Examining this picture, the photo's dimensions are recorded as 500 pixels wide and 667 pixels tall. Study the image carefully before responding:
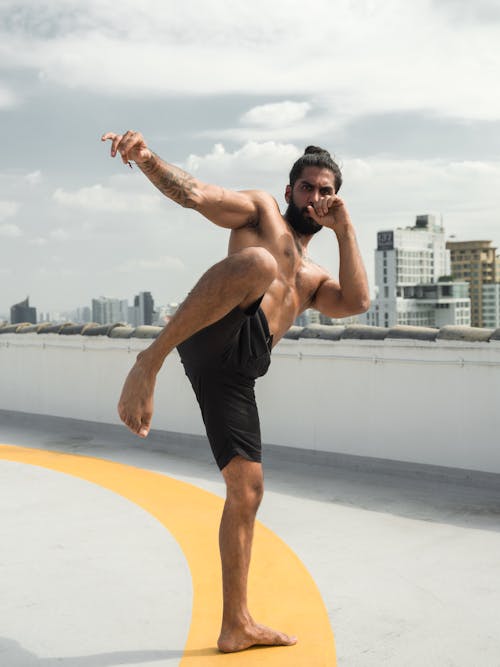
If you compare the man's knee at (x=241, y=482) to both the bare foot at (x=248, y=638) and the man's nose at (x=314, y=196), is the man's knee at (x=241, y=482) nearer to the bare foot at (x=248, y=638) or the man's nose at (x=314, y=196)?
the bare foot at (x=248, y=638)

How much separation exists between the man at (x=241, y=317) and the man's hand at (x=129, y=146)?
3.5 inches

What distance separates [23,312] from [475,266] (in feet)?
500

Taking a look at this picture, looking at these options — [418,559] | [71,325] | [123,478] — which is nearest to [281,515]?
[418,559]

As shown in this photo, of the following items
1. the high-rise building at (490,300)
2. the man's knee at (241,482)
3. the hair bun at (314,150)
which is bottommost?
the man's knee at (241,482)

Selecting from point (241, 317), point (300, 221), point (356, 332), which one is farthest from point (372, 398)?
point (241, 317)

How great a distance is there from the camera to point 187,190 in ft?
8.29

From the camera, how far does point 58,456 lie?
689cm

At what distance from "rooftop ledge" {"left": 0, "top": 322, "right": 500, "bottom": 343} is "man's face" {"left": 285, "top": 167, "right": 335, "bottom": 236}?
10.3 ft

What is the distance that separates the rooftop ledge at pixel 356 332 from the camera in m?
5.76

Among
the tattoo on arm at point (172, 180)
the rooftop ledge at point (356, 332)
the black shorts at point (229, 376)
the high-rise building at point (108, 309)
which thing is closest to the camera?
the tattoo on arm at point (172, 180)

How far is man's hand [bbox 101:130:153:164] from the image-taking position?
234cm

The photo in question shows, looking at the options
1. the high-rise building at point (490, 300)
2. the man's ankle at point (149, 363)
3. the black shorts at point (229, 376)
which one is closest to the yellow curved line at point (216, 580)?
the black shorts at point (229, 376)

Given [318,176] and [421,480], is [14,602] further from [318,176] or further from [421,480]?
[421,480]

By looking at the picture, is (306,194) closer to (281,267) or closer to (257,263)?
(281,267)
